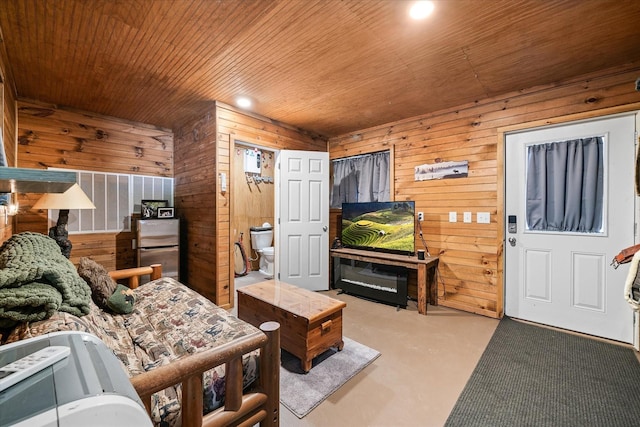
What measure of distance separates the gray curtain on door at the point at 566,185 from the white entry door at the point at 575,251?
0.14ft

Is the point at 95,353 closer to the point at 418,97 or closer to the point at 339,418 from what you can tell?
the point at 339,418

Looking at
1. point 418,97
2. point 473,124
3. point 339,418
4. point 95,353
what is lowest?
point 339,418

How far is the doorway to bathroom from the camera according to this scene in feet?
16.2

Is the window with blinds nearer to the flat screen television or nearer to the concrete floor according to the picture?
the flat screen television

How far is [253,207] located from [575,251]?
4.63 m

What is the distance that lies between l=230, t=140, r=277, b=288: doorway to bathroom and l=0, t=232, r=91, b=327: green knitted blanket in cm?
333

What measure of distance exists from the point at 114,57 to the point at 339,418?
3215 mm

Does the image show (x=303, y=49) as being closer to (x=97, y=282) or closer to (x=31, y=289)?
(x=31, y=289)

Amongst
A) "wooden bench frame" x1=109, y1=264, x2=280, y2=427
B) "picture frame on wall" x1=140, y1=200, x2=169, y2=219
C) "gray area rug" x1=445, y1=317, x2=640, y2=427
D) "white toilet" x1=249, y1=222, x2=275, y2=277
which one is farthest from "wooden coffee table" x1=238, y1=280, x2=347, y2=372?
"white toilet" x1=249, y1=222, x2=275, y2=277

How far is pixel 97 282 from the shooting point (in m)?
1.98

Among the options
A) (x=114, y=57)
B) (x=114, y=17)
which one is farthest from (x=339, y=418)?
(x=114, y=57)

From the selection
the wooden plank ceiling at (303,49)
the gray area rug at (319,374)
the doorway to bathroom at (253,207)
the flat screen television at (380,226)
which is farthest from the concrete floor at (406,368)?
the wooden plank ceiling at (303,49)

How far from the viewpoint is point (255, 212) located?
207 inches

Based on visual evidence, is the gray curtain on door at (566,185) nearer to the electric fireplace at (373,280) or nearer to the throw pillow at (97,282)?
the electric fireplace at (373,280)
